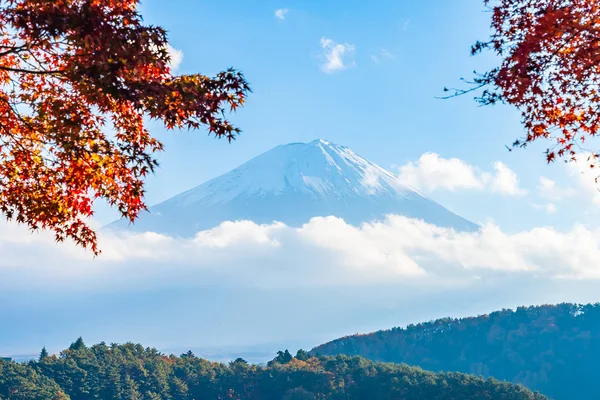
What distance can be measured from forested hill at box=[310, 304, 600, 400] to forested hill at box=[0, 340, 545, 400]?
3565cm

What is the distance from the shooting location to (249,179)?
196375 millimetres

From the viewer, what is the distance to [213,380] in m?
59.2

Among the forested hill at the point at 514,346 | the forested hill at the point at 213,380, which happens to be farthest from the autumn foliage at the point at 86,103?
the forested hill at the point at 514,346

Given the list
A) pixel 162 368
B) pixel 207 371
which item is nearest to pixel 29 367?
pixel 162 368

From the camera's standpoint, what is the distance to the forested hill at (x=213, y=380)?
4975 centimetres

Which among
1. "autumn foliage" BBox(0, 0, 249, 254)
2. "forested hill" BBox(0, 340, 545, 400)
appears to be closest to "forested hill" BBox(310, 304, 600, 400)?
"forested hill" BBox(0, 340, 545, 400)

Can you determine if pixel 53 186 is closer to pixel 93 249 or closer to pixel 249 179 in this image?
pixel 93 249

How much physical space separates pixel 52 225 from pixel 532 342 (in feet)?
296

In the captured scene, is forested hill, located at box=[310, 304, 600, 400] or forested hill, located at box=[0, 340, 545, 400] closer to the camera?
forested hill, located at box=[0, 340, 545, 400]

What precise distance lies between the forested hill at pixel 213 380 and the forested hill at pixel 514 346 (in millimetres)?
35650

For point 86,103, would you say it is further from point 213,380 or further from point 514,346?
point 514,346

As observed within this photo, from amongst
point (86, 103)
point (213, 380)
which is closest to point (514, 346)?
point (213, 380)

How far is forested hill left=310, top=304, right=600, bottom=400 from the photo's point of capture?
278 feet

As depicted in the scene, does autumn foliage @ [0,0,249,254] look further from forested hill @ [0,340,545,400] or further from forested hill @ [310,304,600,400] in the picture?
forested hill @ [310,304,600,400]
